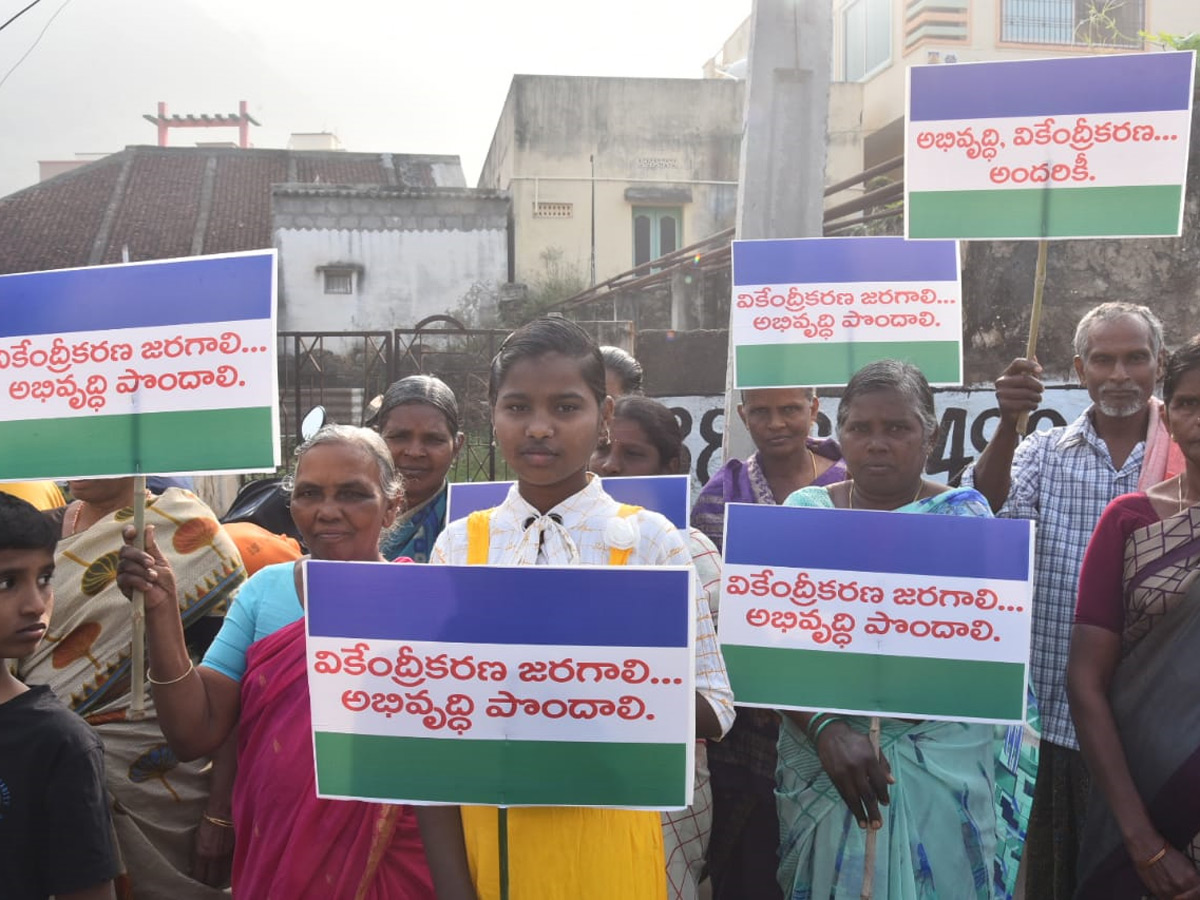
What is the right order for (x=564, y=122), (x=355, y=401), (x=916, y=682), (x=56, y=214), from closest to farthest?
(x=916, y=682) < (x=355, y=401) < (x=564, y=122) < (x=56, y=214)

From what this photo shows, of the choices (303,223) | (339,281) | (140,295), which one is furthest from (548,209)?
(140,295)

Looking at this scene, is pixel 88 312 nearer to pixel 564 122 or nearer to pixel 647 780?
pixel 647 780

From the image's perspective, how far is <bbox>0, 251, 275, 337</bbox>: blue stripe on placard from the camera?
8.55 feet

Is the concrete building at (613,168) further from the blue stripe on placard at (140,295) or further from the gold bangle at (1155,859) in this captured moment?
the gold bangle at (1155,859)

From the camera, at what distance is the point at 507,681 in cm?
198

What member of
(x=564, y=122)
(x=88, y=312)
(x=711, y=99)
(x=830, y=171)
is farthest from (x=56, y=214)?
(x=88, y=312)

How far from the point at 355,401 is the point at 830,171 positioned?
10.6 meters

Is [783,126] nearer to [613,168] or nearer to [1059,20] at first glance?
[613,168]

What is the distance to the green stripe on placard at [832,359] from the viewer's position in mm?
3807

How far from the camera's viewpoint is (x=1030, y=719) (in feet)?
10.2

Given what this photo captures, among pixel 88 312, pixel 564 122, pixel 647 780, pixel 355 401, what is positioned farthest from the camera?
pixel 564 122

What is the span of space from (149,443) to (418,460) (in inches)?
40.2

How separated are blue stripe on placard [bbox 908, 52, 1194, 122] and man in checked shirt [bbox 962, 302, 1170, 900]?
582 millimetres

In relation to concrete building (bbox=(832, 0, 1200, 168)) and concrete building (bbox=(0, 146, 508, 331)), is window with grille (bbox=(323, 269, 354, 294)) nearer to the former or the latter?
concrete building (bbox=(0, 146, 508, 331))
